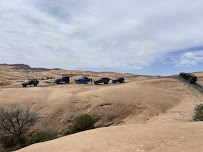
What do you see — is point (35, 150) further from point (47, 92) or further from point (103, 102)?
point (47, 92)

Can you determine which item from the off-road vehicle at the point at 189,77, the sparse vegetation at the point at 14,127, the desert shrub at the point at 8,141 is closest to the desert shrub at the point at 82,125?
the sparse vegetation at the point at 14,127

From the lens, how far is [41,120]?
15.0 meters

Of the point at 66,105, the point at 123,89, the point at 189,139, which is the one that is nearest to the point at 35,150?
the point at 189,139

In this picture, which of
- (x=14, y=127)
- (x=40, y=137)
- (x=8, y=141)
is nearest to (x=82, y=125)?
(x=40, y=137)

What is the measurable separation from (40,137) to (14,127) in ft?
9.06

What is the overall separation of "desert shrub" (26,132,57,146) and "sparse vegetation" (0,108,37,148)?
2.80 feet

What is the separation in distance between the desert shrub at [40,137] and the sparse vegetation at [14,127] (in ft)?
2.80

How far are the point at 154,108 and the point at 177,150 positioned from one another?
43.1 ft

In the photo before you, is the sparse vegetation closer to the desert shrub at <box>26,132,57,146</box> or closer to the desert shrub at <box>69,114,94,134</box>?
the desert shrub at <box>26,132,57,146</box>

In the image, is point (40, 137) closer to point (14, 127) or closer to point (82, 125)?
point (14, 127)

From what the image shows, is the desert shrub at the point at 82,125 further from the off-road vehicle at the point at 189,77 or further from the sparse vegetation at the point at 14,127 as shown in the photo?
the off-road vehicle at the point at 189,77

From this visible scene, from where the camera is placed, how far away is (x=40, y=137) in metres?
12.6

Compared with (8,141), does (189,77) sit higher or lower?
higher

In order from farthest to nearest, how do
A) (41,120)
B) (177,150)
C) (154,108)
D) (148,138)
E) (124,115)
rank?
(154,108), (124,115), (41,120), (148,138), (177,150)
